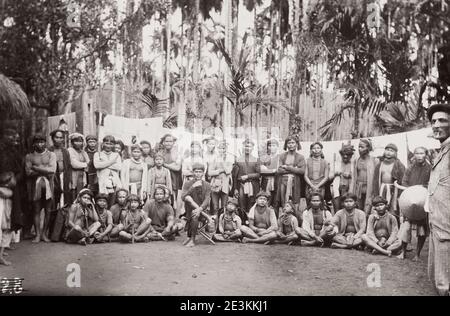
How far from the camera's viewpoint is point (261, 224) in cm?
516

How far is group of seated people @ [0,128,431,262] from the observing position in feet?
16.7

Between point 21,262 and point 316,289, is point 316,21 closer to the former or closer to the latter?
point 316,289

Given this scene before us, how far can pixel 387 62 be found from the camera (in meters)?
5.11

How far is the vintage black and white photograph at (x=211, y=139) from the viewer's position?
4945 millimetres

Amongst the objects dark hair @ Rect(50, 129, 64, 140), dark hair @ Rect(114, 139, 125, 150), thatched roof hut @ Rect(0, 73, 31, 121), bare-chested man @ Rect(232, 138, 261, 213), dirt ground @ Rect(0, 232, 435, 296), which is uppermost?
thatched roof hut @ Rect(0, 73, 31, 121)

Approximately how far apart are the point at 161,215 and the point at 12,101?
158 centimetres

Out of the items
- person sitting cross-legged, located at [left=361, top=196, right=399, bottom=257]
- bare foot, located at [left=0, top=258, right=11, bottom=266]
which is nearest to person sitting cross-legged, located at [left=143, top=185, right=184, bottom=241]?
bare foot, located at [left=0, top=258, right=11, bottom=266]

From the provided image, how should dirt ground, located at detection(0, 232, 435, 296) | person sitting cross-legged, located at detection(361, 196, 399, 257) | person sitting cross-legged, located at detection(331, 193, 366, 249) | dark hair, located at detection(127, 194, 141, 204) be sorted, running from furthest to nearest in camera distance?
dark hair, located at detection(127, 194, 141, 204), person sitting cross-legged, located at detection(331, 193, 366, 249), person sitting cross-legged, located at detection(361, 196, 399, 257), dirt ground, located at detection(0, 232, 435, 296)

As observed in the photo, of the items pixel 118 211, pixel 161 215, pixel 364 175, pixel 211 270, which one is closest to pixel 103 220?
pixel 118 211

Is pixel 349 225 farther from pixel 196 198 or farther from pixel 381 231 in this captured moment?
pixel 196 198

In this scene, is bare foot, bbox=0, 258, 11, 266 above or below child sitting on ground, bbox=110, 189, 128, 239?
below

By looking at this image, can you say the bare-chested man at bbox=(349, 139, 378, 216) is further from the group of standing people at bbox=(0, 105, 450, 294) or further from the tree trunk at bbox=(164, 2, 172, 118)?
the tree trunk at bbox=(164, 2, 172, 118)

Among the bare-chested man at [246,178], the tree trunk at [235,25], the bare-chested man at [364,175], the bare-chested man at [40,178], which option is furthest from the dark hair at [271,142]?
the bare-chested man at [40,178]
